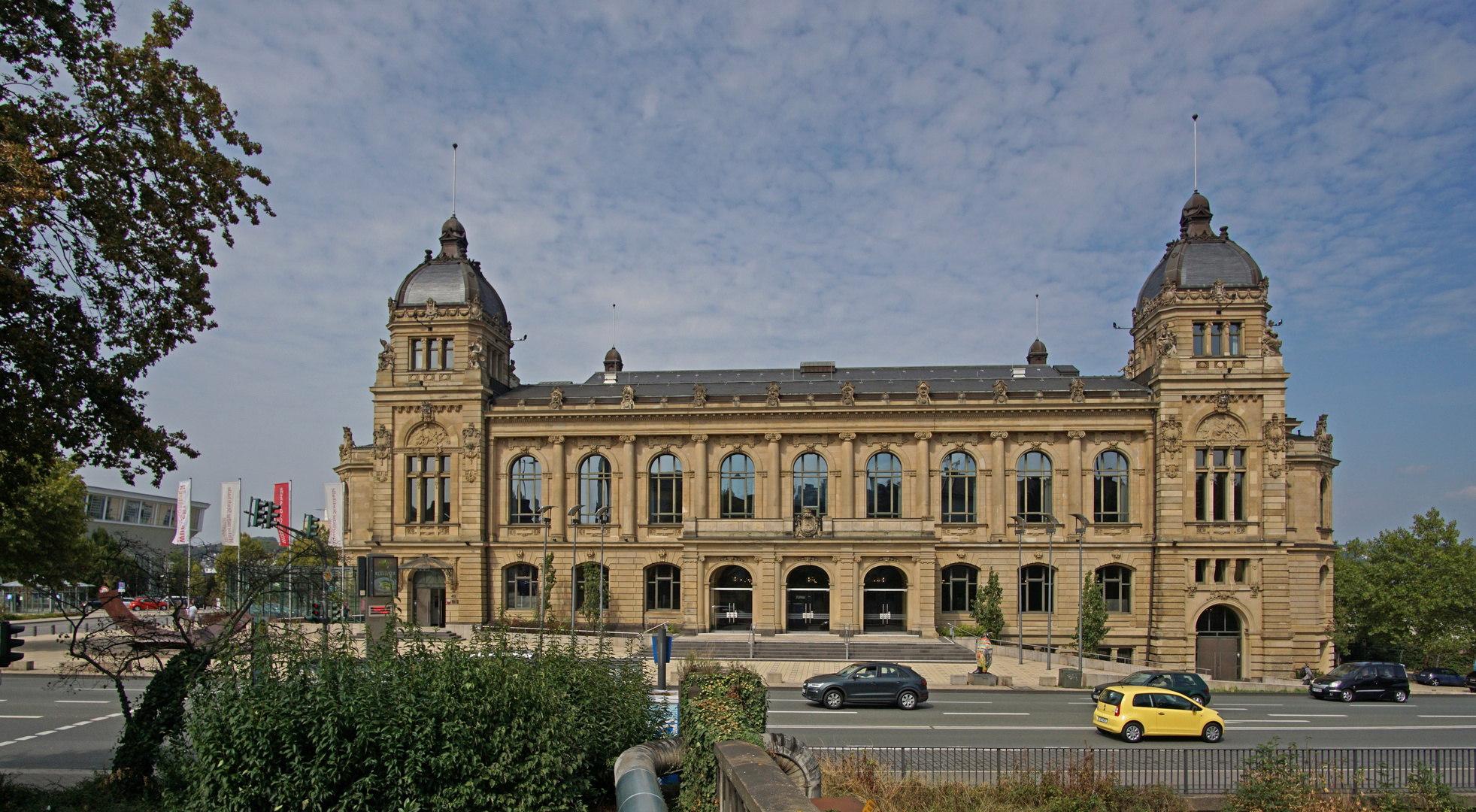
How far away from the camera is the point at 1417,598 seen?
5072cm

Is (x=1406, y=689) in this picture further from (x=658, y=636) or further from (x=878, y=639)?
(x=658, y=636)

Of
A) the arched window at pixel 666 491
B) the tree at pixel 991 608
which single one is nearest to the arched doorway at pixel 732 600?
the arched window at pixel 666 491

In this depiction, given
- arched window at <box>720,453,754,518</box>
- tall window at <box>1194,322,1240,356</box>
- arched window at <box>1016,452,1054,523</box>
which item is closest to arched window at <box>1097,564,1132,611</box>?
arched window at <box>1016,452,1054,523</box>

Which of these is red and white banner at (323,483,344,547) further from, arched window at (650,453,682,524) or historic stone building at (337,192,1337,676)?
arched window at (650,453,682,524)

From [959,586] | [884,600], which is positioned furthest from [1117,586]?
[884,600]

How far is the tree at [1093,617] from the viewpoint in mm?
41719

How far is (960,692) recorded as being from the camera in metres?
32.6

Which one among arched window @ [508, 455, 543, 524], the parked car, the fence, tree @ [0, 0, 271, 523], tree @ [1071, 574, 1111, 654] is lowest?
the parked car

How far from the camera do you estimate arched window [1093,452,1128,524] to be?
46531 millimetres

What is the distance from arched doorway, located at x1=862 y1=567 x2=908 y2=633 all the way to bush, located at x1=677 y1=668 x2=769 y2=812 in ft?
110

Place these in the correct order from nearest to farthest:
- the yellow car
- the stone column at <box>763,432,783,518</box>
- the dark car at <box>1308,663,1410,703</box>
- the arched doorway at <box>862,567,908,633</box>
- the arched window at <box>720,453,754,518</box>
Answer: the yellow car
the dark car at <box>1308,663,1410,703</box>
the arched doorway at <box>862,567,908,633</box>
the stone column at <box>763,432,783,518</box>
the arched window at <box>720,453,754,518</box>

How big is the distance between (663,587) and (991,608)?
18974 millimetres

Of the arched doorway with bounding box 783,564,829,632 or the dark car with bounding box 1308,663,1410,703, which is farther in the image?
the arched doorway with bounding box 783,564,829,632

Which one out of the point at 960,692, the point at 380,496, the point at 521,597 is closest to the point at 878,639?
the point at 960,692
